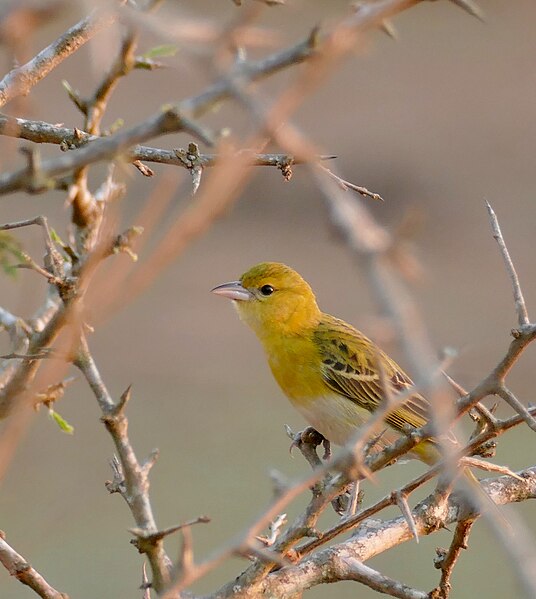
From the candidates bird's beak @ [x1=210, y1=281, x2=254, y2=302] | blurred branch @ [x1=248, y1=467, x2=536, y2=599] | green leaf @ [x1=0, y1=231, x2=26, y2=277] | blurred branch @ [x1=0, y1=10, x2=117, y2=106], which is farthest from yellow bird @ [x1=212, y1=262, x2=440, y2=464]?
green leaf @ [x1=0, y1=231, x2=26, y2=277]

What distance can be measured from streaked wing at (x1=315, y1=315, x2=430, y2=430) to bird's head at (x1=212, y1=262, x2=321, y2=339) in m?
0.17

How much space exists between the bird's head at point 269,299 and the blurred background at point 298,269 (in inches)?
26.0

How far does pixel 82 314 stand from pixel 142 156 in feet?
2.73

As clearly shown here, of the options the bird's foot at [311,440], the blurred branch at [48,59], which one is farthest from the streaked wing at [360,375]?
the blurred branch at [48,59]

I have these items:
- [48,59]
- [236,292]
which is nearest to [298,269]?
[236,292]

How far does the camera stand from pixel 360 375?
5551 millimetres

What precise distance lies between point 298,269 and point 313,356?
10.5m

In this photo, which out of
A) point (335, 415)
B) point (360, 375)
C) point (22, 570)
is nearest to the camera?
point (22, 570)

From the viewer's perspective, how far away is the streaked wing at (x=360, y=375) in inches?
210

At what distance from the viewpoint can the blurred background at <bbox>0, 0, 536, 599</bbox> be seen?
9781mm

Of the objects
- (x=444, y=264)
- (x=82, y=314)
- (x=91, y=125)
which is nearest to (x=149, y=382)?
(x=444, y=264)

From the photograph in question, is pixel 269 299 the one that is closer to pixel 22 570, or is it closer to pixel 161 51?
pixel 161 51

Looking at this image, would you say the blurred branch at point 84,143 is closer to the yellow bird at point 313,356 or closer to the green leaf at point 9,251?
the green leaf at point 9,251

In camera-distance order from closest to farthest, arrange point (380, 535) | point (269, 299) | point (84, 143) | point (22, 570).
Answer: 1. point (22, 570)
2. point (84, 143)
3. point (380, 535)
4. point (269, 299)
